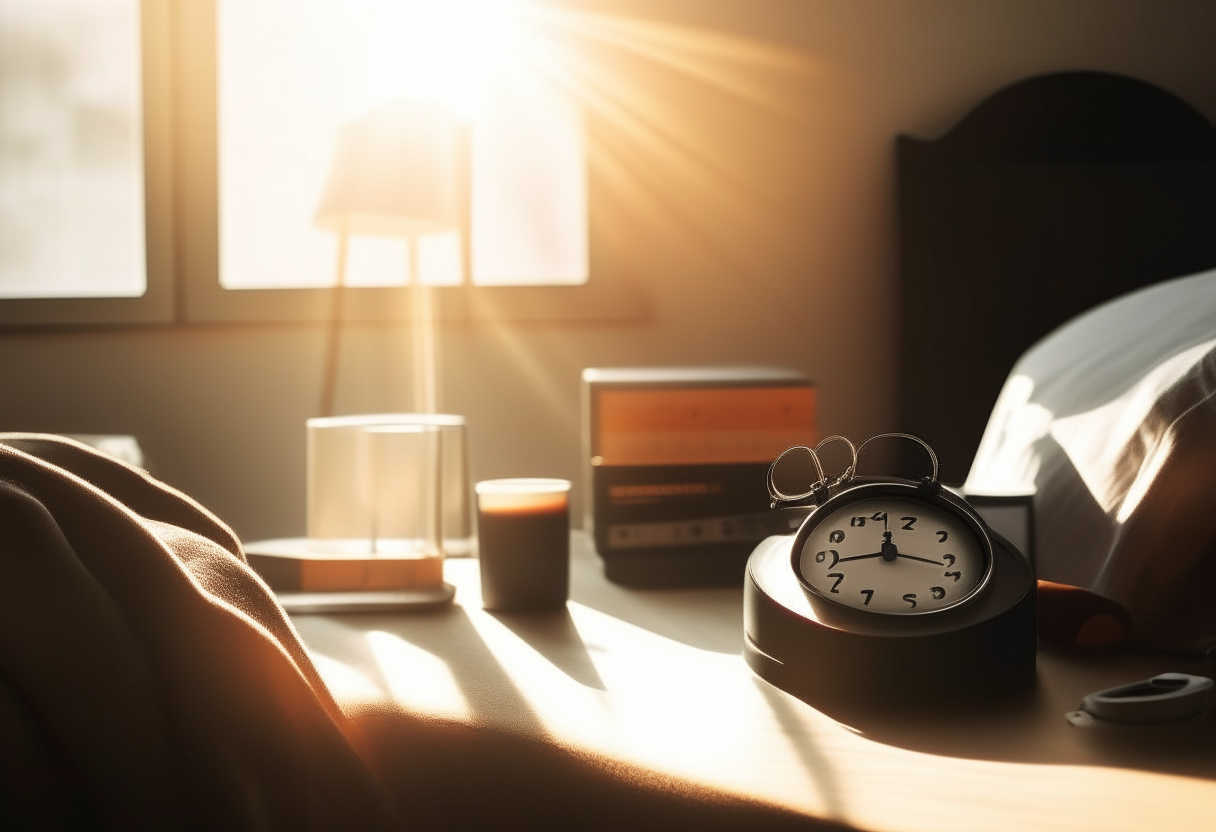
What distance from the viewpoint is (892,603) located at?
527 mm

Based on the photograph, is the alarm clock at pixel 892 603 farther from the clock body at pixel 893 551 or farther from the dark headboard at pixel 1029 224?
the dark headboard at pixel 1029 224

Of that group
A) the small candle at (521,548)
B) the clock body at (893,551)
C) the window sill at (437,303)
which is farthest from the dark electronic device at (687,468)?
the window sill at (437,303)

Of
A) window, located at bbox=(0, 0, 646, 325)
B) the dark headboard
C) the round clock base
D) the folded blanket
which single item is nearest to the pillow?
the round clock base

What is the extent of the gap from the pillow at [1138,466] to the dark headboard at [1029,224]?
80 centimetres

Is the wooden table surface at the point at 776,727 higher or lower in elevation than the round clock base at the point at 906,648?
lower

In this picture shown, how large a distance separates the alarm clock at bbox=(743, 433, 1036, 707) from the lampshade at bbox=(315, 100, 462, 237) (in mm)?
1198

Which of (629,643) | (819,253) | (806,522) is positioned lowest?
(629,643)

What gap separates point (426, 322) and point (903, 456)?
96 cm

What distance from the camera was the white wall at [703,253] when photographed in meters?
1.90

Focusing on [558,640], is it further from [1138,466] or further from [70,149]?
[70,149]

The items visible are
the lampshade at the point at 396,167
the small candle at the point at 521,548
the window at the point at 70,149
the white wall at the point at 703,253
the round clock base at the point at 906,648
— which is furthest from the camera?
the window at the point at 70,149

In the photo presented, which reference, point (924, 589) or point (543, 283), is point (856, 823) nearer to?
point (924, 589)

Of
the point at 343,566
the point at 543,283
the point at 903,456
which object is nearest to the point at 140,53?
the point at 543,283

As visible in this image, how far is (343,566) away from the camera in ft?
2.68
